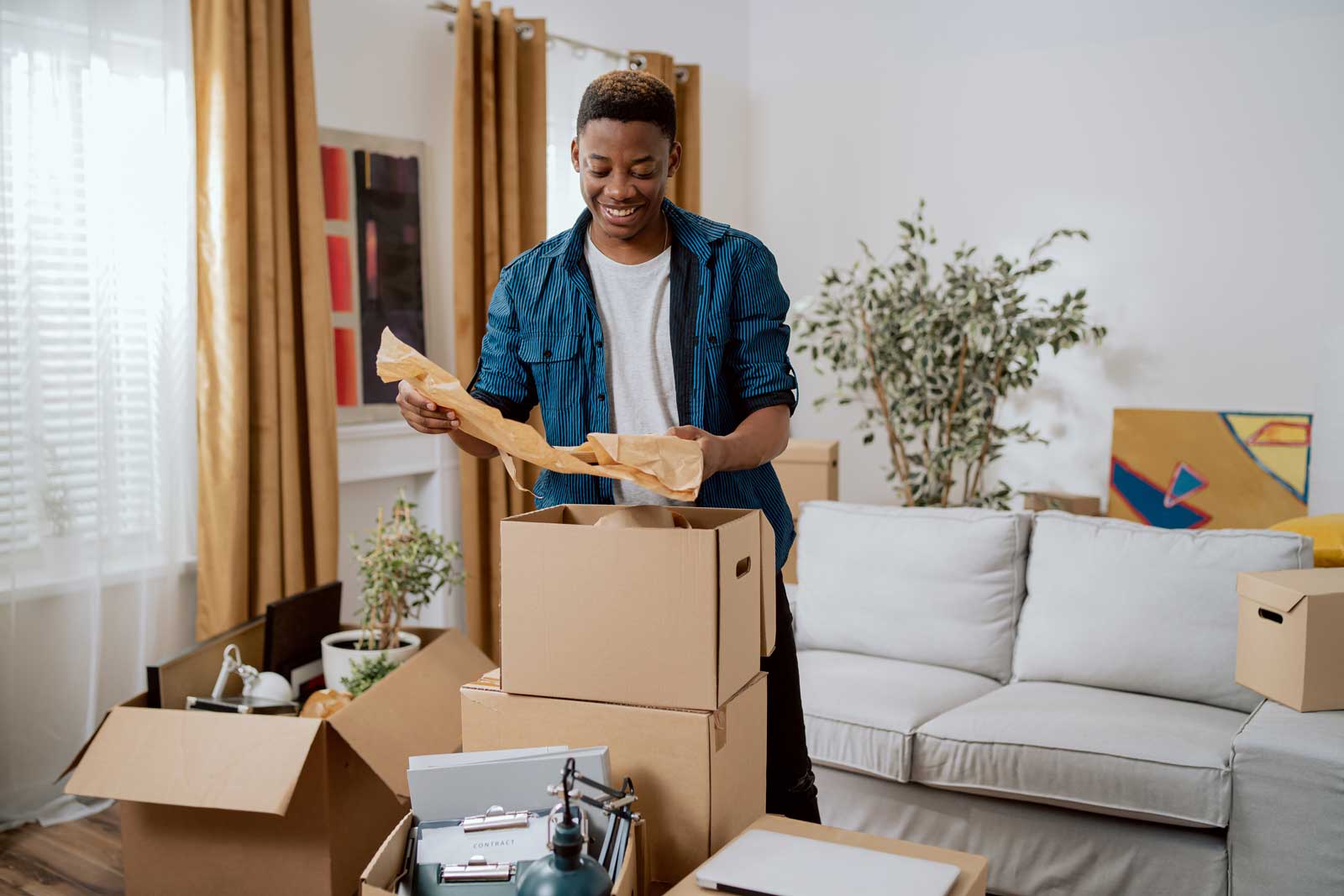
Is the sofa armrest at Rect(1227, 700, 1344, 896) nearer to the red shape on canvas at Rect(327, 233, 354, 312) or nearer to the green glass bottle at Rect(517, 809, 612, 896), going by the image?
the green glass bottle at Rect(517, 809, 612, 896)

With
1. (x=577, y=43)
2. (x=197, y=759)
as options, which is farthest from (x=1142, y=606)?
(x=577, y=43)

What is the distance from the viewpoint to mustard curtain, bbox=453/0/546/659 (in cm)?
356

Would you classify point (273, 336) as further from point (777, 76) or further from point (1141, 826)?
point (777, 76)

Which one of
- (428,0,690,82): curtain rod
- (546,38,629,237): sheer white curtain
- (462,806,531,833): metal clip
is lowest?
(462,806,531,833): metal clip

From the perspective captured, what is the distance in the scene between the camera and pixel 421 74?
3.62 metres

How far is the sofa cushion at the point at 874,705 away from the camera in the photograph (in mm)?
2361

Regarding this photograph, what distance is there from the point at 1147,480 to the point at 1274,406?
18.9 inches

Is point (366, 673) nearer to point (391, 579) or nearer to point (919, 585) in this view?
point (391, 579)

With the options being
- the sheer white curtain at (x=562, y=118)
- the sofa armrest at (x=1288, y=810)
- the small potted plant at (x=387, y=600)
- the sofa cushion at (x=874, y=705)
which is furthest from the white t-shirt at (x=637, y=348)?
the sheer white curtain at (x=562, y=118)

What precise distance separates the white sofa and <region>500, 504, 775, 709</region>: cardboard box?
1134 mm

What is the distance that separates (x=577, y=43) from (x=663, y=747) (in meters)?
3.30

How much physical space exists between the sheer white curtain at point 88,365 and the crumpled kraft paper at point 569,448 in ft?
5.81

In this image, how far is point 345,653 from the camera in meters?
2.50

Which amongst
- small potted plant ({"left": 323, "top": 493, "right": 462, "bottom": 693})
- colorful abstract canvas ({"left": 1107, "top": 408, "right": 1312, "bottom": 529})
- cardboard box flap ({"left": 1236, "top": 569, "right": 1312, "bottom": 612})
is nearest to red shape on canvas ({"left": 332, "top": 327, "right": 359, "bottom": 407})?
small potted plant ({"left": 323, "top": 493, "right": 462, "bottom": 693})
